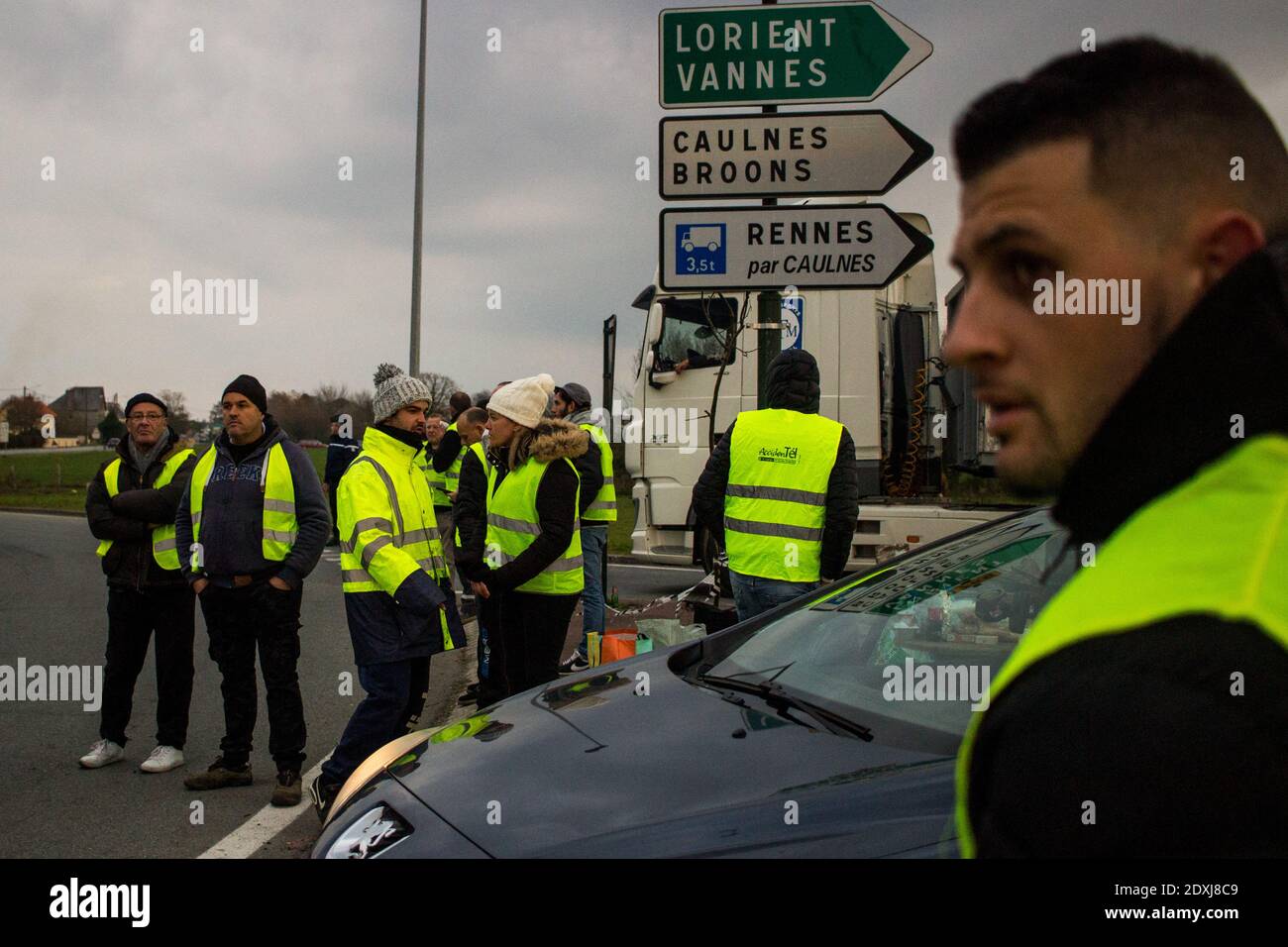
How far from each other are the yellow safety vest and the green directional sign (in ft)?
6.48

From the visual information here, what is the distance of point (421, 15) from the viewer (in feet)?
40.6

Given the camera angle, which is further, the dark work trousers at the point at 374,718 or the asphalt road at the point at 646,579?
the asphalt road at the point at 646,579

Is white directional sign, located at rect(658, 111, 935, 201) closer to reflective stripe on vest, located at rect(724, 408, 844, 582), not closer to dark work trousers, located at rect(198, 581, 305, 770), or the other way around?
reflective stripe on vest, located at rect(724, 408, 844, 582)

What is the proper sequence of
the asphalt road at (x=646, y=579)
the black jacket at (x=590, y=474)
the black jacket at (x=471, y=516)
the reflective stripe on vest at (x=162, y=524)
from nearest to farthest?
the black jacket at (x=471, y=516) → the reflective stripe on vest at (x=162, y=524) → the black jacket at (x=590, y=474) → the asphalt road at (x=646, y=579)

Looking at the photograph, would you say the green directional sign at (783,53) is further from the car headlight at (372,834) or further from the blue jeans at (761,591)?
the car headlight at (372,834)

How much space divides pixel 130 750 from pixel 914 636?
4931 millimetres

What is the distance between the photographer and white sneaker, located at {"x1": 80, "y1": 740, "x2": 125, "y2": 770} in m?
5.63

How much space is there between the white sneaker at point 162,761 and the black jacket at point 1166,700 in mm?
5617

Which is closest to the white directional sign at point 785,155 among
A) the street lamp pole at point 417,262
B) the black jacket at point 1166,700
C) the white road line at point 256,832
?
the white road line at point 256,832

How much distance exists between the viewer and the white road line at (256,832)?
173 inches

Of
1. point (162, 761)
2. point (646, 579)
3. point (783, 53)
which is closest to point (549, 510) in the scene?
point (783, 53)

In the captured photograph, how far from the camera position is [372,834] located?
2.37m
